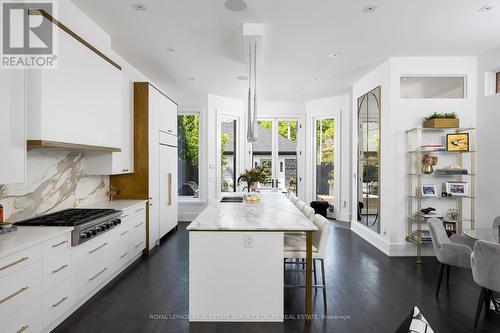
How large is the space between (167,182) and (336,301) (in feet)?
11.5

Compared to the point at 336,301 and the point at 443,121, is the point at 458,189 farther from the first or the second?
the point at 336,301

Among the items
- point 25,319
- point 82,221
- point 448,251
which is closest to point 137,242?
point 82,221

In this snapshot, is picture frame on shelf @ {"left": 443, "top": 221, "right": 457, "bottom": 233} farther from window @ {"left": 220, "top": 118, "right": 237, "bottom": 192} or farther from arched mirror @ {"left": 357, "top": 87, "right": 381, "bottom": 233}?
window @ {"left": 220, "top": 118, "right": 237, "bottom": 192}

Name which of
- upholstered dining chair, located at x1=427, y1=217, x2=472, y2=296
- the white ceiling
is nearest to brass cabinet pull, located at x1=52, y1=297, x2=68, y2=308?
the white ceiling

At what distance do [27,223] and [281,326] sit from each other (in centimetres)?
238

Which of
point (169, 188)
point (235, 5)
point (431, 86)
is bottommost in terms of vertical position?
point (169, 188)

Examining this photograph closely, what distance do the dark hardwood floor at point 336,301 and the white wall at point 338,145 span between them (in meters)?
2.87

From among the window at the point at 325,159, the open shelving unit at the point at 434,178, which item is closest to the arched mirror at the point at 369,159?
the open shelving unit at the point at 434,178

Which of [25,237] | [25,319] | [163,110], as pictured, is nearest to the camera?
[25,319]

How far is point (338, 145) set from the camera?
23.6 feet

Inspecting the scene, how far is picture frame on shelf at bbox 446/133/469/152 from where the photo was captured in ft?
13.4

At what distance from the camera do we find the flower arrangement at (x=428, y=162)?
4207mm

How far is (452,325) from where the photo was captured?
2484 mm

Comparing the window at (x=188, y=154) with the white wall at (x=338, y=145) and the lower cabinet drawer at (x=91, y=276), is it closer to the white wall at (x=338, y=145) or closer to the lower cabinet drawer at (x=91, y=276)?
the white wall at (x=338, y=145)
